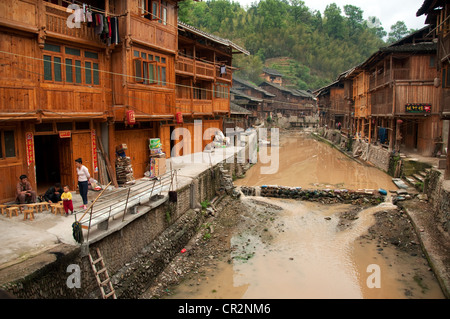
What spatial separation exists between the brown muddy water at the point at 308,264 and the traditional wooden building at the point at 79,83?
22.6 ft

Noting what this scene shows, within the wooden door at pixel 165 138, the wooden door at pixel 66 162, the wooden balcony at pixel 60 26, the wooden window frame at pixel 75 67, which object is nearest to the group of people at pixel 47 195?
the wooden door at pixel 66 162

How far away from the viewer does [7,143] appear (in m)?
11.5

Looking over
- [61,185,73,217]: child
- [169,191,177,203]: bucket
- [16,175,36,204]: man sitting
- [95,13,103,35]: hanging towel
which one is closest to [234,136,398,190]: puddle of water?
Result: [169,191,177,203]: bucket

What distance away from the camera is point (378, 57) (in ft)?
94.3

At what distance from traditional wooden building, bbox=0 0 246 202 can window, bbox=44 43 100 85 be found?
37mm

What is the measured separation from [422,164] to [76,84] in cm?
2151

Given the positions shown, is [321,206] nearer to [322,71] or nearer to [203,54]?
[203,54]

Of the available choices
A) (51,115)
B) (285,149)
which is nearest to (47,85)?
(51,115)

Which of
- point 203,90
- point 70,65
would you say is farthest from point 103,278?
point 203,90

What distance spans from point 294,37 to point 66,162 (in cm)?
10082

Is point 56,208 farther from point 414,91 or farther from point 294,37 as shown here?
point 294,37

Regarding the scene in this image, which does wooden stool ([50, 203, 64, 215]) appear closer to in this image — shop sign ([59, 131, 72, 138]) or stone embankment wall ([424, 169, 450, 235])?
shop sign ([59, 131, 72, 138])

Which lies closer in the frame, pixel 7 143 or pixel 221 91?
pixel 7 143

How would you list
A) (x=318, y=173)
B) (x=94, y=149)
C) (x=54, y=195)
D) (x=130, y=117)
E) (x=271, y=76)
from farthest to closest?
(x=271, y=76) < (x=318, y=173) < (x=130, y=117) < (x=94, y=149) < (x=54, y=195)
